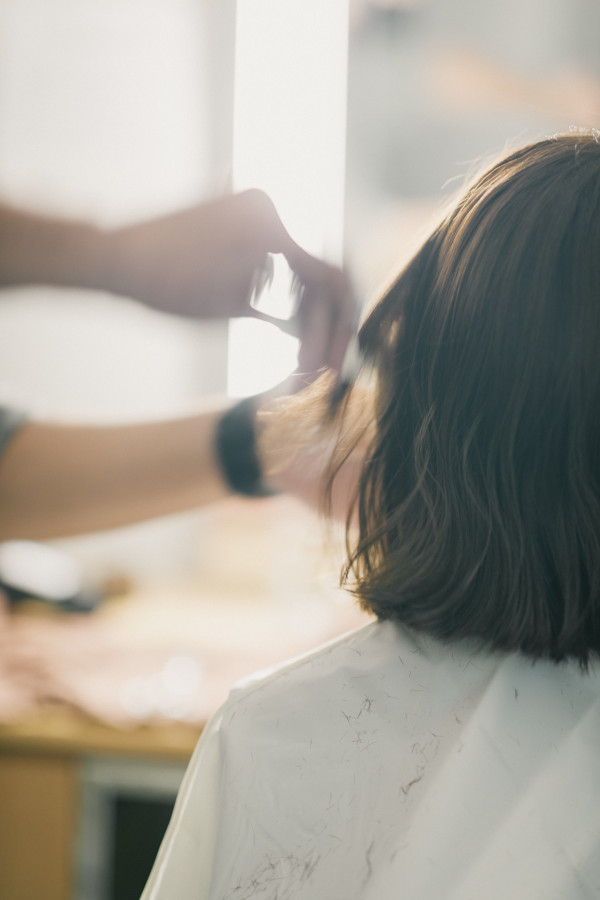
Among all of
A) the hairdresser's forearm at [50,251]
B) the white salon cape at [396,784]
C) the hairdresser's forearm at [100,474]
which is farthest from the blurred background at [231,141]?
the white salon cape at [396,784]

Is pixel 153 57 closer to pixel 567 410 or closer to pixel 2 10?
pixel 2 10

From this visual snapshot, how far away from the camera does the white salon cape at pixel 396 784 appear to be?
0.60 metres

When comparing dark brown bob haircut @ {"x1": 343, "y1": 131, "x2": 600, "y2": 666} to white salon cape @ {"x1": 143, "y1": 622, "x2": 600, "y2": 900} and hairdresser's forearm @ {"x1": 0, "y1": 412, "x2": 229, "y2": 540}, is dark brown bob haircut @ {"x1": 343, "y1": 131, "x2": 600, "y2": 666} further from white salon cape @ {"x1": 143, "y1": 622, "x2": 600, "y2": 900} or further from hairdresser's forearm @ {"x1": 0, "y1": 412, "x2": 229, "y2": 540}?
hairdresser's forearm @ {"x1": 0, "y1": 412, "x2": 229, "y2": 540}

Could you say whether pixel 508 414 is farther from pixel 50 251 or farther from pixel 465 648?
pixel 50 251

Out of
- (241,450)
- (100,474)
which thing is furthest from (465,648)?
(100,474)

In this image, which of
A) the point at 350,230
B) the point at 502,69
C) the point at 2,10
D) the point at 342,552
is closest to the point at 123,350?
the point at 350,230

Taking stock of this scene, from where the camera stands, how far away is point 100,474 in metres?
1.20

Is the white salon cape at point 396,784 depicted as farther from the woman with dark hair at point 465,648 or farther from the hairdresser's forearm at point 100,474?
the hairdresser's forearm at point 100,474

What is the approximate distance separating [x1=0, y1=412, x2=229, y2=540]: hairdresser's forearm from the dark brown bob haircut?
0.49m

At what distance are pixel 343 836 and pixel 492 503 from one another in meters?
Result: 0.33

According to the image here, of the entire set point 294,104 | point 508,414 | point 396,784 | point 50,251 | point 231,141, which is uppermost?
point 294,104

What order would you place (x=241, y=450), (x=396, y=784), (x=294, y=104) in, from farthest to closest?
(x=294, y=104), (x=241, y=450), (x=396, y=784)

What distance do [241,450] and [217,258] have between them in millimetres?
327

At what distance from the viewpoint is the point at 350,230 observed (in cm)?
261
